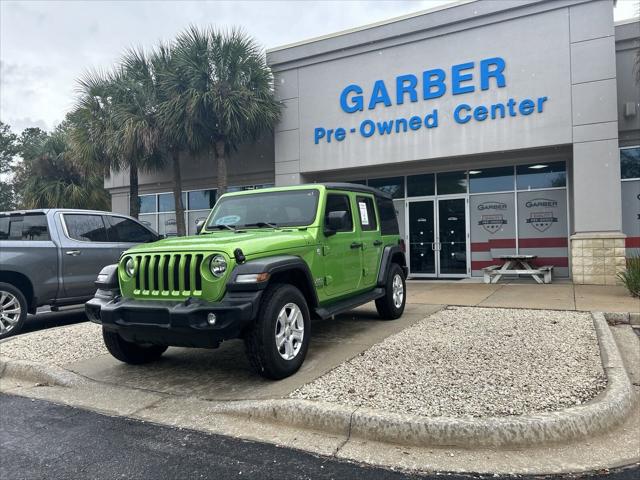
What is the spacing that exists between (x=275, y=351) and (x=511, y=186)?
36.4 feet

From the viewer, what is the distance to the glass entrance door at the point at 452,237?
46.3ft

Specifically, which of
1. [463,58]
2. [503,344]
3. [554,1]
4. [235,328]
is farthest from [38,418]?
[554,1]

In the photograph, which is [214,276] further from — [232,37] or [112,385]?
[232,37]

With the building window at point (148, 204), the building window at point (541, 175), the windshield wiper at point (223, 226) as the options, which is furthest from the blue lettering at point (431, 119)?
the building window at point (148, 204)

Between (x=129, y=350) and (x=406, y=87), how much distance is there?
10.5m

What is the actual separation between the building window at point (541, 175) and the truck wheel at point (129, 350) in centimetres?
1117

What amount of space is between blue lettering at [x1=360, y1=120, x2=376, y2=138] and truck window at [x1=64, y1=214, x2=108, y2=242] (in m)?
7.71

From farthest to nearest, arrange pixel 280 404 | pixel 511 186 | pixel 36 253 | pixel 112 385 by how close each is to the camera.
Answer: pixel 511 186 < pixel 36 253 < pixel 112 385 < pixel 280 404

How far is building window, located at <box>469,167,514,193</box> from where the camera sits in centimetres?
1363

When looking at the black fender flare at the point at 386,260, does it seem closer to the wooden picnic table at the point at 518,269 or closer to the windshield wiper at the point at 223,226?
the windshield wiper at the point at 223,226

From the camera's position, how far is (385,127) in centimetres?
1341

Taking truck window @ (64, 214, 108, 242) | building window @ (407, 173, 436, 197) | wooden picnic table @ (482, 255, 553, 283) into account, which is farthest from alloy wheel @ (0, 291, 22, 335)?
building window @ (407, 173, 436, 197)

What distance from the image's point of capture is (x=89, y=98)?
15836 millimetres

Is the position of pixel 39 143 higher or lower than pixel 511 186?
higher
